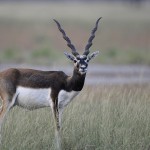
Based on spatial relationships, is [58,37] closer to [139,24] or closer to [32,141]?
[139,24]

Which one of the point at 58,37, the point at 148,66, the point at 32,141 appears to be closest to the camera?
the point at 32,141

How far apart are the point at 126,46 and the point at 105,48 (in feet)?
7.78

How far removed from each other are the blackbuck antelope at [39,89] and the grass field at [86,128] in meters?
0.27

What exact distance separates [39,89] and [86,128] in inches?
39.1

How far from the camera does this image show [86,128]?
10.9 m

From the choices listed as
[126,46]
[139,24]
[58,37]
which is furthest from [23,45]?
[139,24]

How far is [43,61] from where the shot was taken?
88.0 feet

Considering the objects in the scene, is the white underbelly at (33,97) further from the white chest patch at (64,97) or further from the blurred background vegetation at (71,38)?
the blurred background vegetation at (71,38)

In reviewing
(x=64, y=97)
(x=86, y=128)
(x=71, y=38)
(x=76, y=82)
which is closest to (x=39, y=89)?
(x=64, y=97)

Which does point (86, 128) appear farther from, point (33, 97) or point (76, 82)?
point (33, 97)

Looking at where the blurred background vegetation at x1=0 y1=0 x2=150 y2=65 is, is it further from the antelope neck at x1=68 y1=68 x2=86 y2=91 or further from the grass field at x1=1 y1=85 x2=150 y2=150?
the antelope neck at x1=68 y1=68 x2=86 y2=91

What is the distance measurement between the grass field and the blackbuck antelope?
27 centimetres

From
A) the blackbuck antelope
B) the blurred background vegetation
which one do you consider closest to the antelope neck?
the blackbuck antelope

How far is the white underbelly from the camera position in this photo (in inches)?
417
